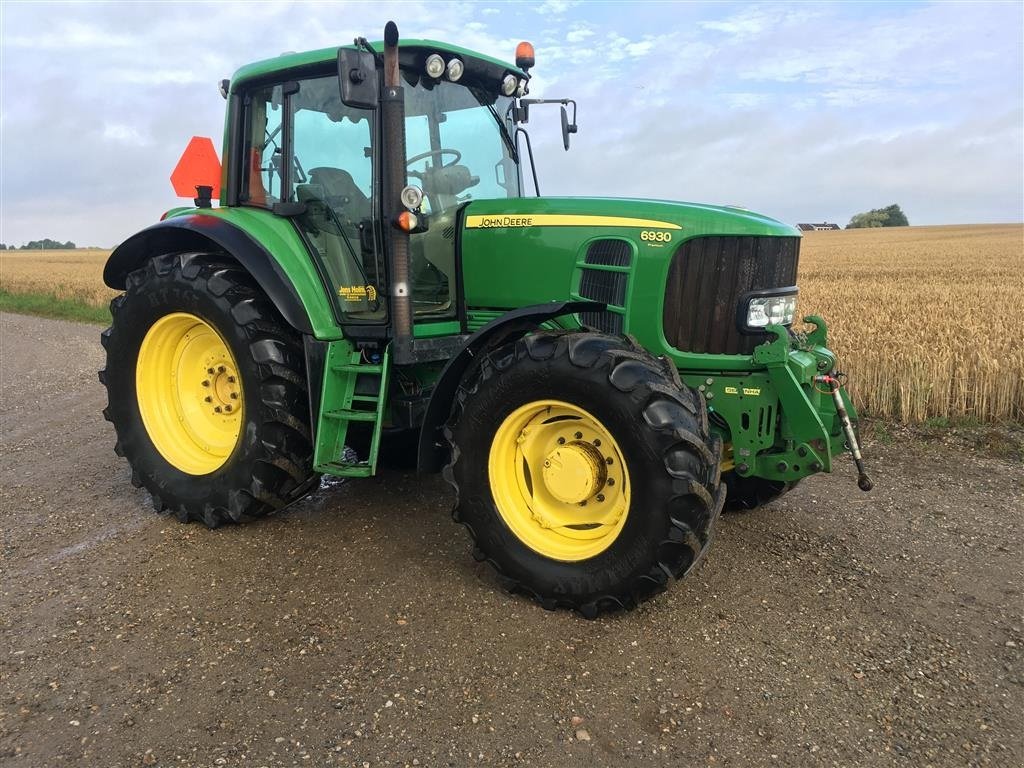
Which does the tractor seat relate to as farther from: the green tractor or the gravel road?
the gravel road

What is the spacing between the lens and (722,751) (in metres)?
2.46

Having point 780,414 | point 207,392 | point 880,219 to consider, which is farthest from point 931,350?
point 880,219

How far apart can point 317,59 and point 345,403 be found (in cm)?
180

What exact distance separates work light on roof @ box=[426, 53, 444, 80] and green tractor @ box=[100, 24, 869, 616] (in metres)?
0.02

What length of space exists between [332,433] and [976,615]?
3152mm

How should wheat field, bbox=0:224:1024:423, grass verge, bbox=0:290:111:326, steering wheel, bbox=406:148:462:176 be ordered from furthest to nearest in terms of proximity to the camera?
1. grass verge, bbox=0:290:111:326
2. wheat field, bbox=0:224:1024:423
3. steering wheel, bbox=406:148:462:176

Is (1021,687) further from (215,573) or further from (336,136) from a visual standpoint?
(336,136)

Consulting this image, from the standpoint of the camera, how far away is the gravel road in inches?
99.0

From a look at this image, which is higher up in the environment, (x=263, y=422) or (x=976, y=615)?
(x=263, y=422)

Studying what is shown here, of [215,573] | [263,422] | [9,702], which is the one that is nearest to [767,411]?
[263,422]

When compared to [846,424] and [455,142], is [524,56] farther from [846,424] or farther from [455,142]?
[846,424]

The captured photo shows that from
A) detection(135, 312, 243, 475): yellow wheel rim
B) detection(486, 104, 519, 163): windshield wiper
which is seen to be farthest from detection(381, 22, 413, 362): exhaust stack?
detection(135, 312, 243, 475): yellow wheel rim

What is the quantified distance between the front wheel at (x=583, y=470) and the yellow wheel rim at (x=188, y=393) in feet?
6.00

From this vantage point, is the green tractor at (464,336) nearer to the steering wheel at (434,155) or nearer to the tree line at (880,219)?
the steering wheel at (434,155)
